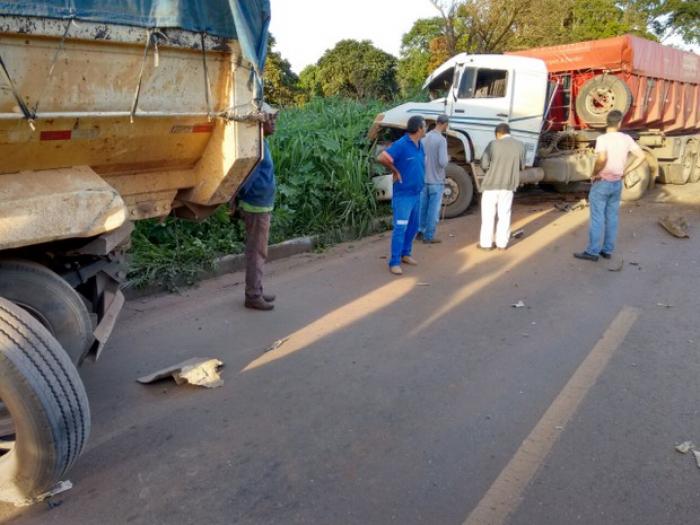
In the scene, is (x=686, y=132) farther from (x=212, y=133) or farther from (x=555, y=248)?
(x=212, y=133)

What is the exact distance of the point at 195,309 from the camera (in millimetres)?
5473

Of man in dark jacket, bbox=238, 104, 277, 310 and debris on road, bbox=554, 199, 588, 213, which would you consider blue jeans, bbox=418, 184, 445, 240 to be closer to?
man in dark jacket, bbox=238, 104, 277, 310

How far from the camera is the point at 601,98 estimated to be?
1145 cm

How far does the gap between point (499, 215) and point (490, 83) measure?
3175 millimetres

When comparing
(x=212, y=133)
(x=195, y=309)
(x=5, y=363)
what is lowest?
(x=195, y=309)

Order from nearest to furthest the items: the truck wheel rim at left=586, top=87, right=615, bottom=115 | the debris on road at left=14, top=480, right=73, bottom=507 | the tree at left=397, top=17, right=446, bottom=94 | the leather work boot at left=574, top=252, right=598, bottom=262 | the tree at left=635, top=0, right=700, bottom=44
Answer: the debris on road at left=14, top=480, right=73, bottom=507 < the leather work boot at left=574, top=252, right=598, bottom=262 < the truck wheel rim at left=586, top=87, right=615, bottom=115 < the tree at left=397, top=17, right=446, bottom=94 < the tree at left=635, top=0, right=700, bottom=44

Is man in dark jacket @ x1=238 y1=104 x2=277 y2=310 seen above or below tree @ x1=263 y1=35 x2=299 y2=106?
below

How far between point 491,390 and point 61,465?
8.09 ft

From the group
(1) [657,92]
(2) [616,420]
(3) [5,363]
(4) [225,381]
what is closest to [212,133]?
(4) [225,381]

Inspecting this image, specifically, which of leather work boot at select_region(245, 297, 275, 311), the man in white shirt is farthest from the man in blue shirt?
the man in white shirt

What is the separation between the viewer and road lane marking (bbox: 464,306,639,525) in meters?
2.70

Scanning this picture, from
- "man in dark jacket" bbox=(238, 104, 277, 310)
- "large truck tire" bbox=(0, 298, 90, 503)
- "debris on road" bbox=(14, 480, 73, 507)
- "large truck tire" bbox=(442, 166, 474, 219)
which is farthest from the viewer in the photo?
"large truck tire" bbox=(442, 166, 474, 219)

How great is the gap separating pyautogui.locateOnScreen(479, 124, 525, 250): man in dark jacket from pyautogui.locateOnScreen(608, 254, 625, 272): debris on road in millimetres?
1303

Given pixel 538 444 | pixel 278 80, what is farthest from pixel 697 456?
pixel 278 80
